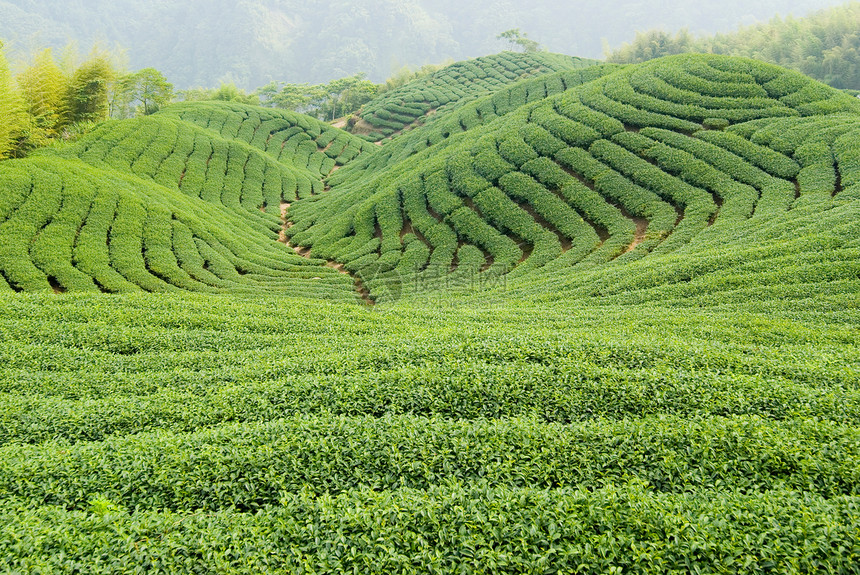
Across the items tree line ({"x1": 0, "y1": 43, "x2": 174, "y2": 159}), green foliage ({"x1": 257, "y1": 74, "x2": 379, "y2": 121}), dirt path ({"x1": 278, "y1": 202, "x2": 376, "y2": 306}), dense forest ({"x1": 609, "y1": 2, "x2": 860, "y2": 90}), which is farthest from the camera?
green foliage ({"x1": 257, "y1": 74, "x2": 379, "y2": 121})

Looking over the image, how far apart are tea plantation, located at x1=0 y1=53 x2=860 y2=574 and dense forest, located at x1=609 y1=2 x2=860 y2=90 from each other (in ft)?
171

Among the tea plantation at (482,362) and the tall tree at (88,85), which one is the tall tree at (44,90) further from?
the tea plantation at (482,362)

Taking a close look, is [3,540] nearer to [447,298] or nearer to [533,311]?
[533,311]

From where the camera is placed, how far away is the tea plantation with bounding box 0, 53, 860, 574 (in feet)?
20.5

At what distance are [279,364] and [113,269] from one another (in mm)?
19372

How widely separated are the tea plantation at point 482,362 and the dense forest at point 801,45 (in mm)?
52229

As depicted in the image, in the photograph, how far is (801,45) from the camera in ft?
246

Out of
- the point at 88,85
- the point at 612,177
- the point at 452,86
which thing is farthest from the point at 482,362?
the point at 452,86

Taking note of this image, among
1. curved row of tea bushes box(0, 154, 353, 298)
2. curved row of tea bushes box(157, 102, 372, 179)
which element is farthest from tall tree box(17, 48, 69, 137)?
curved row of tea bushes box(157, 102, 372, 179)

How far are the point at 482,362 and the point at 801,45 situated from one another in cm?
9415

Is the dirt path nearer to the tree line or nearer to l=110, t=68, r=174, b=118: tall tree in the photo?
the tree line

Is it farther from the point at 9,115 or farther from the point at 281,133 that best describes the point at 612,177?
the point at 281,133

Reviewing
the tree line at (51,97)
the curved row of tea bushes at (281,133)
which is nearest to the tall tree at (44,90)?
the tree line at (51,97)

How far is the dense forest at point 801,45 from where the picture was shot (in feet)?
236
